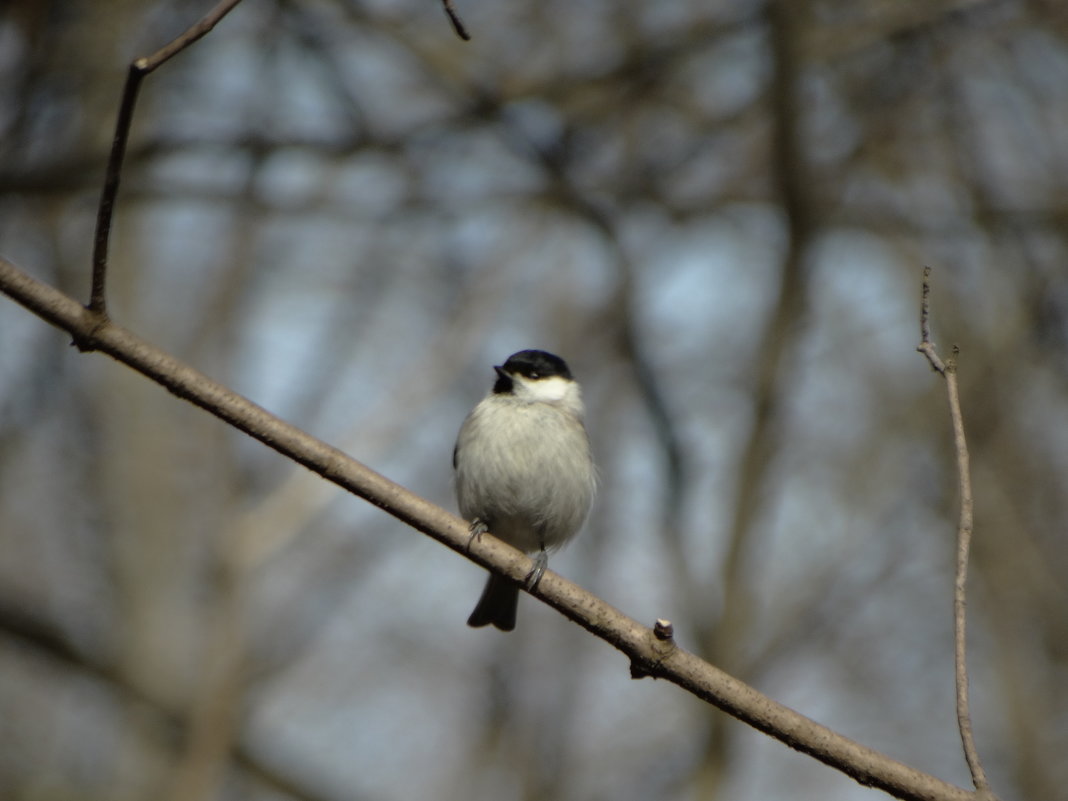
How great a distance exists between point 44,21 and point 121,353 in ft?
20.8

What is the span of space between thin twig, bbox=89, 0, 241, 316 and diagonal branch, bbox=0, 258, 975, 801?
11 centimetres

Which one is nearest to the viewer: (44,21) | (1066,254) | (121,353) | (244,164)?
(121,353)

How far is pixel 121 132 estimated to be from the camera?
7.78ft

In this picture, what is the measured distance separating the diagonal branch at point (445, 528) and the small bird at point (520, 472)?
205cm

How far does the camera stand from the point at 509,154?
402 inches

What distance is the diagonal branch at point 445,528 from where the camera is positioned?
269 centimetres

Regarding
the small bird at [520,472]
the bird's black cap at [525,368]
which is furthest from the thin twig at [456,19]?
the bird's black cap at [525,368]

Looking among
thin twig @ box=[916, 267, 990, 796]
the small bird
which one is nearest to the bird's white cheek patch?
the small bird

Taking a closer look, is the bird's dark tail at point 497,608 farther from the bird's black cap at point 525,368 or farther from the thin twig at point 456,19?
the thin twig at point 456,19

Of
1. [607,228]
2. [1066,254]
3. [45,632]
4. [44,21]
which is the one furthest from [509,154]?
[45,632]

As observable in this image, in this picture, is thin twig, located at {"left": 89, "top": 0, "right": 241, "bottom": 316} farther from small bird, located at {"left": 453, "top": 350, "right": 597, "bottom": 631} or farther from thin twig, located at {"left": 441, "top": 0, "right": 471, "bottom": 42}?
small bird, located at {"left": 453, "top": 350, "right": 597, "bottom": 631}

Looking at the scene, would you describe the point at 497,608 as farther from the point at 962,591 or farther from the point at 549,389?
the point at 962,591

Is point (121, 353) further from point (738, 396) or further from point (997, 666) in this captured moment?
point (997, 666)

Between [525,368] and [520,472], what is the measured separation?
0.73 meters
